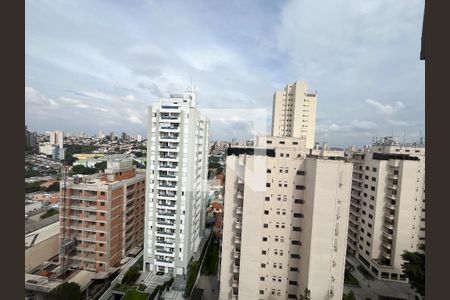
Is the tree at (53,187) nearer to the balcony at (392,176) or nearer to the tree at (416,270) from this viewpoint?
the tree at (416,270)

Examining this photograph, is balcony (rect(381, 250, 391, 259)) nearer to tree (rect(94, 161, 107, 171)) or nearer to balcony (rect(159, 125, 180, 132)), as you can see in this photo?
balcony (rect(159, 125, 180, 132))

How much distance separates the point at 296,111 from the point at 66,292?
11.6 metres

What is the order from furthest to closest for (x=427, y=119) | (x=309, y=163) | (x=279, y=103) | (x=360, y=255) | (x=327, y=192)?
(x=279, y=103) → (x=360, y=255) → (x=309, y=163) → (x=327, y=192) → (x=427, y=119)

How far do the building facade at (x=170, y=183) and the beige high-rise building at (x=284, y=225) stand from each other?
169cm

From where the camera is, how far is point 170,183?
20.7 feet

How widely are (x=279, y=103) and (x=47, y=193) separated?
11.0 meters

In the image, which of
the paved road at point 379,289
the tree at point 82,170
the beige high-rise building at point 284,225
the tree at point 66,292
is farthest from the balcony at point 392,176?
the tree at point 82,170

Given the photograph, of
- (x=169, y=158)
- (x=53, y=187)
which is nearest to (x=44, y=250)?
(x=53, y=187)


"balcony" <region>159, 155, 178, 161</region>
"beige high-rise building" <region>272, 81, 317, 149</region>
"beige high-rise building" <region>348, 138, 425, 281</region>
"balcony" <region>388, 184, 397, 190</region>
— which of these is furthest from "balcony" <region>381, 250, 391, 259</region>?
"balcony" <region>159, 155, 178, 161</region>

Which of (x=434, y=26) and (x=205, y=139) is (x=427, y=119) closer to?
(x=434, y=26)

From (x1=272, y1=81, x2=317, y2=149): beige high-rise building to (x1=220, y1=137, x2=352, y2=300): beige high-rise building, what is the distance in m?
7.51

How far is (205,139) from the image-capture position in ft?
25.4

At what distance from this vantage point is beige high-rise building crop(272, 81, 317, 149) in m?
12.4

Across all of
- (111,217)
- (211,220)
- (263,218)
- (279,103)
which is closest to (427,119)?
Result: (263,218)
